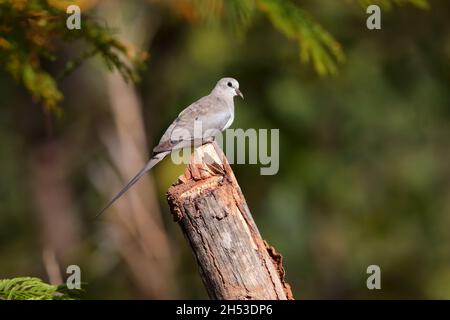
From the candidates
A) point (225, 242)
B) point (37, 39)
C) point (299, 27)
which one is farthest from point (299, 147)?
point (225, 242)

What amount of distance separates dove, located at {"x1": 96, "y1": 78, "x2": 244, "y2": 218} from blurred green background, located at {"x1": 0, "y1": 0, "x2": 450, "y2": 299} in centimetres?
645

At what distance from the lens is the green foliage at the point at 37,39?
4.19 meters

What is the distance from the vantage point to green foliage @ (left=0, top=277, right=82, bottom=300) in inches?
147

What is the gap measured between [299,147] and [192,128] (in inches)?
323

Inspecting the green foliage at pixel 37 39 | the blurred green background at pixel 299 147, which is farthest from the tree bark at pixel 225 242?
the blurred green background at pixel 299 147

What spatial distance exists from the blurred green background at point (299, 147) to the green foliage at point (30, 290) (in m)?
7.62

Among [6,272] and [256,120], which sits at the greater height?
[256,120]

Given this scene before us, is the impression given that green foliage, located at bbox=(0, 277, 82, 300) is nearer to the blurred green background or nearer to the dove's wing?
the dove's wing

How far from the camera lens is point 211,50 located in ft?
41.1

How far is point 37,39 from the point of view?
14.8ft

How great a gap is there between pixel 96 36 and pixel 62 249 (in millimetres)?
8153

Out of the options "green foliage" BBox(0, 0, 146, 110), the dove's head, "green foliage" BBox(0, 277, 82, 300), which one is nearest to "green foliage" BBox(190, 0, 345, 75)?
"green foliage" BBox(0, 0, 146, 110)
